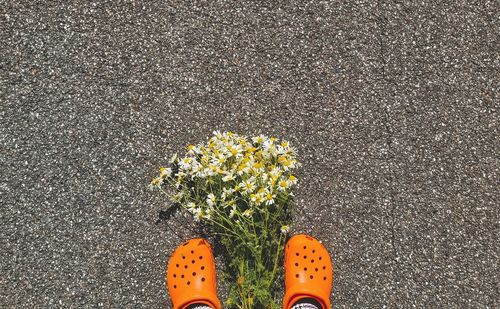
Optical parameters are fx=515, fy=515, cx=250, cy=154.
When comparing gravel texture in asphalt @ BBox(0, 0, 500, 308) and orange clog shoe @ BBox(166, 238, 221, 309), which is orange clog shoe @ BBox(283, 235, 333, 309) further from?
orange clog shoe @ BBox(166, 238, 221, 309)

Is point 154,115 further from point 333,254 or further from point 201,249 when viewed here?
point 333,254

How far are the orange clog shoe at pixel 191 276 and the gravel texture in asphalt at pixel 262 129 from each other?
0.07m

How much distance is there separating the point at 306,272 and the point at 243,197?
481 mm

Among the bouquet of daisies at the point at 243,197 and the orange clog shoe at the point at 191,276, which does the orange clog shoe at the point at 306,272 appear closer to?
the bouquet of daisies at the point at 243,197

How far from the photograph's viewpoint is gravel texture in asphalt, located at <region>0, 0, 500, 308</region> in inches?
97.0

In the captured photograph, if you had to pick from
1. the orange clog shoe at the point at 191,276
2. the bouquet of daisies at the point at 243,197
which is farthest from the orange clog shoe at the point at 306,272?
the orange clog shoe at the point at 191,276

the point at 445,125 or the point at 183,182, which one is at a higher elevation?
the point at 445,125

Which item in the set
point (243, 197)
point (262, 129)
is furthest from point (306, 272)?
point (262, 129)

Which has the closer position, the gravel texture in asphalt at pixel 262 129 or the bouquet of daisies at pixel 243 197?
the bouquet of daisies at pixel 243 197

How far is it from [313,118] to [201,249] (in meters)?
0.83

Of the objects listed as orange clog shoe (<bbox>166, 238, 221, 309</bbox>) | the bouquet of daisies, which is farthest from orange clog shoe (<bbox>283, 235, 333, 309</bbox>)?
orange clog shoe (<bbox>166, 238, 221, 309</bbox>)

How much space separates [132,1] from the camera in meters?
2.54

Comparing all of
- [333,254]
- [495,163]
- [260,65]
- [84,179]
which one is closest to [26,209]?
[84,179]

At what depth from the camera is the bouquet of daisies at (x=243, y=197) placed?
2.20 meters
